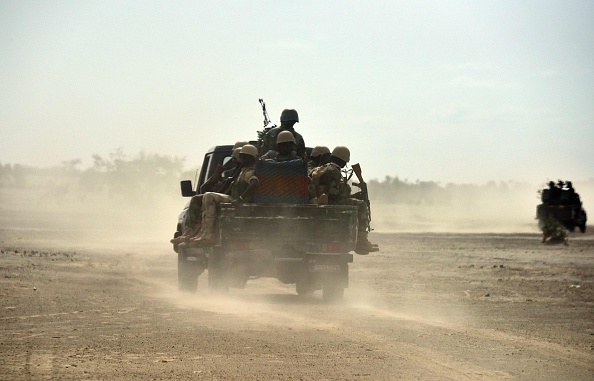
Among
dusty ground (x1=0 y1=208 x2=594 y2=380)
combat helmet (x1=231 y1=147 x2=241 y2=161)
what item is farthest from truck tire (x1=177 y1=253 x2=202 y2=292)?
combat helmet (x1=231 y1=147 x2=241 y2=161)

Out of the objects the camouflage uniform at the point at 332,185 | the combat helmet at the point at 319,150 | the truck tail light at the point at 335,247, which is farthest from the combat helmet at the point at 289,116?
the truck tail light at the point at 335,247

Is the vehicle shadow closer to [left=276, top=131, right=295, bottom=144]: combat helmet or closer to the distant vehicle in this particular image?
[left=276, top=131, right=295, bottom=144]: combat helmet

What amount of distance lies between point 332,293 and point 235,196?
86.8 inches

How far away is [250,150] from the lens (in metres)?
16.8

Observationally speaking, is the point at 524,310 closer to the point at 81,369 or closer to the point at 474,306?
the point at 474,306

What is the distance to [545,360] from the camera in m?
11.2

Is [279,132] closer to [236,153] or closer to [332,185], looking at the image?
[236,153]

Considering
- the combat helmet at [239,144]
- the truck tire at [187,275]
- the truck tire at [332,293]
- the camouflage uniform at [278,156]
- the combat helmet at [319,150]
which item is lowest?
the truck tire at [332,293]

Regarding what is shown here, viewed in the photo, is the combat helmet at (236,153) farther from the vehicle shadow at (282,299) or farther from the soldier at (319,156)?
the vehicle shadow at (282,299)

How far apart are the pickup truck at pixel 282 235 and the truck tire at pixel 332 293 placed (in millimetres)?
294

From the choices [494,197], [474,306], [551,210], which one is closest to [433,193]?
[494,197]

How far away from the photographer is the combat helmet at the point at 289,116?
17.6 metres

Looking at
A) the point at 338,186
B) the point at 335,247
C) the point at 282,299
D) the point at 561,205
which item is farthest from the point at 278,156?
the point at 561,205

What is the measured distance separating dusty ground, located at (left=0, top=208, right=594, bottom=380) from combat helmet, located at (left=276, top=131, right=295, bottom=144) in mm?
2527
